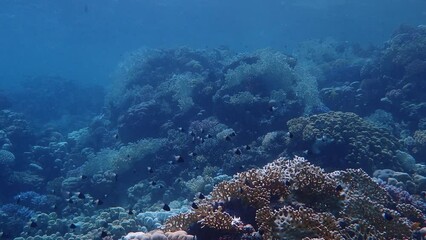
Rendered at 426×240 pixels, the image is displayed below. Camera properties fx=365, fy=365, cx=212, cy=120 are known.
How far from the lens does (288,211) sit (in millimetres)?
5742

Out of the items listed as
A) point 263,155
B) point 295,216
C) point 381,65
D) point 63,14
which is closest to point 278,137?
point 263,155

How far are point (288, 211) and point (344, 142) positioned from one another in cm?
765

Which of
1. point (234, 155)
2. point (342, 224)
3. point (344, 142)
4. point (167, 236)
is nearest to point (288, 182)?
point (342, 224)

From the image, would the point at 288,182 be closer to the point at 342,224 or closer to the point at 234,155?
the point at 342,224

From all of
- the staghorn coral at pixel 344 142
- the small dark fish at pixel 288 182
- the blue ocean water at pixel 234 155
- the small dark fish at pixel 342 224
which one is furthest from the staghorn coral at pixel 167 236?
the staghorn coral at pixel 344 142

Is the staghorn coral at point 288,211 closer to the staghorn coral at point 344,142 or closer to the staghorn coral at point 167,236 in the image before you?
the staghorn coral at point 167,236

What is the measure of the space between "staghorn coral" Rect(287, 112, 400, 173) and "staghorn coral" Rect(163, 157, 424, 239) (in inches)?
188

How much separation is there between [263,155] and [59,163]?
13.3 m

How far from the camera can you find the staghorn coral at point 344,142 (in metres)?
12.2

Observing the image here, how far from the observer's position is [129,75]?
26453 mm

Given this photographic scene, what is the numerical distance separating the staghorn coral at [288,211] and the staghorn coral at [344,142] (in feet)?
15.7

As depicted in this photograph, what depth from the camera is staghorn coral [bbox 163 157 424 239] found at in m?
5.70

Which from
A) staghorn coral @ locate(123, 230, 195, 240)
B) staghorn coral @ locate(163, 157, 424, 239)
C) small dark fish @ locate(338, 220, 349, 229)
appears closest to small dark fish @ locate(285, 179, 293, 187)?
staghorn coral @ locate(163, 157, 424, 239)

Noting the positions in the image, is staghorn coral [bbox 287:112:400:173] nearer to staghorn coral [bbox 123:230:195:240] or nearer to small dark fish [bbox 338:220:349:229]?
small dark fish [bbox 338:220:349:229]
